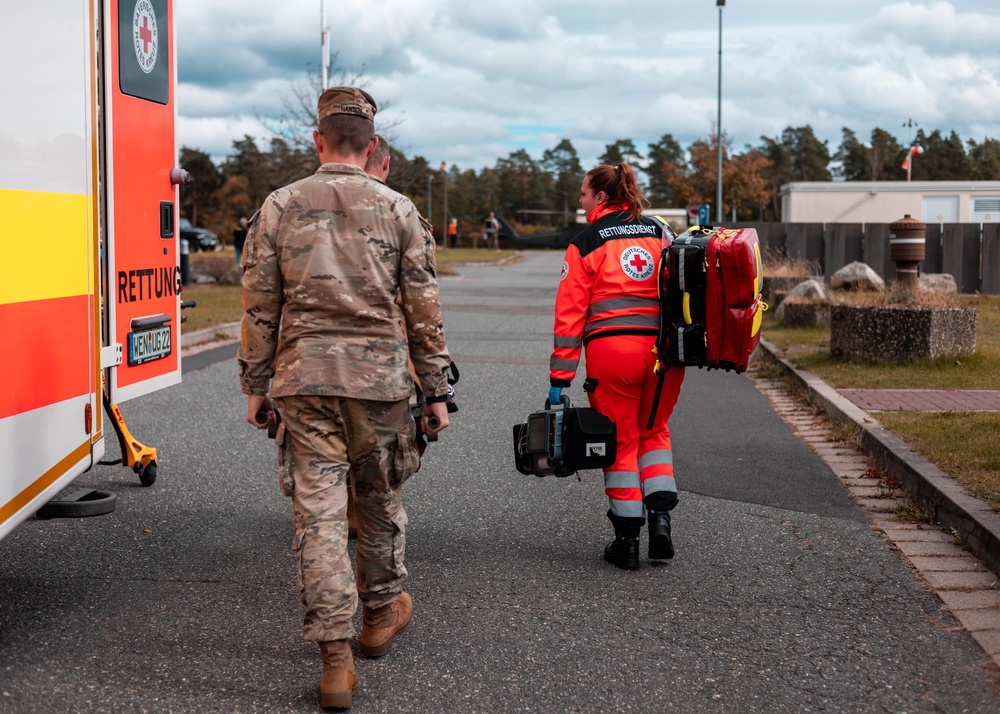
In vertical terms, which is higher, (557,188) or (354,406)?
(557,188)

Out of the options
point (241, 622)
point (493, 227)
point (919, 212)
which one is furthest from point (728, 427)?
point (493, 227)

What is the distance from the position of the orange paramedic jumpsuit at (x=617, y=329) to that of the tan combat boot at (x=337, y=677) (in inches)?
74.6

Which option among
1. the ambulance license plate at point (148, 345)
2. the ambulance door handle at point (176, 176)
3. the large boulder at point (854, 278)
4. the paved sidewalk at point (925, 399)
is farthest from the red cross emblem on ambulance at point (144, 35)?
the large boulder at point (854, 278)

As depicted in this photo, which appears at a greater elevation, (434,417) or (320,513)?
(434,417)

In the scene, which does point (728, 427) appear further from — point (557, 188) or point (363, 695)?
point (557, 188)

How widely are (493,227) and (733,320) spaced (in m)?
67.3

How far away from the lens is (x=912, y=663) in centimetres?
400

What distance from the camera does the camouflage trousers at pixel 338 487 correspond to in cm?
364

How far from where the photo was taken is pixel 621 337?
202 inches

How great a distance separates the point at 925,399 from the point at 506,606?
5839mm

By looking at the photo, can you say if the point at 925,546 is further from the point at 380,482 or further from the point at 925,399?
the point at 925,399

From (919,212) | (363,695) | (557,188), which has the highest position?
(557,188)

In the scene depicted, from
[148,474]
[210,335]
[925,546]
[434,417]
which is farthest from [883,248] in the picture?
[434,417]

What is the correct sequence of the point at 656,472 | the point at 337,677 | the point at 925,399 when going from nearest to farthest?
the point at 337,677, the point at 656,472, the point at 925,399
